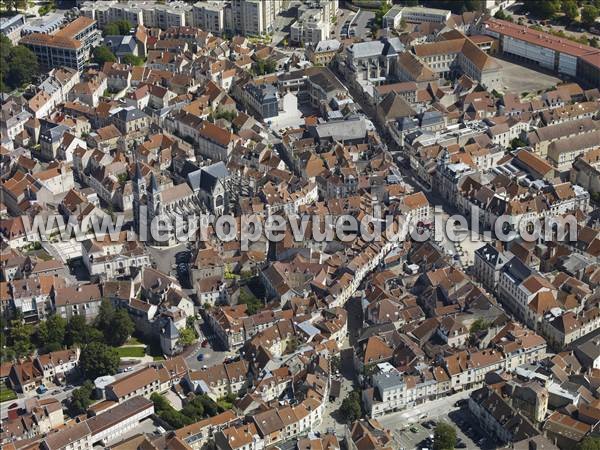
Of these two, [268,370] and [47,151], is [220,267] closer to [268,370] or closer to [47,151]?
[268,370]

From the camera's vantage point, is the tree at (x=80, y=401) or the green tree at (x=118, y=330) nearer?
the tree at (x=80, y=401)

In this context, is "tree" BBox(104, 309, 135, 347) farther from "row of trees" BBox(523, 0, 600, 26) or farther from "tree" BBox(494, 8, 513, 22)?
"row of trees" BBox(523, 0, 600, 26)

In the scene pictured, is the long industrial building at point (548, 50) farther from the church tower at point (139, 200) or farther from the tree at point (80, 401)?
the tree at point (80, 401)

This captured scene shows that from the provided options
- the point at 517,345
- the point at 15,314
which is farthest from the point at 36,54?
the point at 517,345

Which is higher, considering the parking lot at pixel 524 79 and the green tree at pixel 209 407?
the parking lot at pixel 524 79

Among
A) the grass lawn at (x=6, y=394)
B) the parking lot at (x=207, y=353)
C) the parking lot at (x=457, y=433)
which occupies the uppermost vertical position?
the parking lot at (x=207, y=353)

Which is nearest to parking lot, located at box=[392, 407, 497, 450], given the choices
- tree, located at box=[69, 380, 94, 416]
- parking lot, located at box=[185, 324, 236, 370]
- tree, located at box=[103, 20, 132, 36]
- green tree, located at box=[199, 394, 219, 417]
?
green tree, located at box=[199, 394, 219, 417]

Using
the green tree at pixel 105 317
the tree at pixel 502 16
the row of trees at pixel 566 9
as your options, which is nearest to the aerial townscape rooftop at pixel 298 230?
the green tree at pixel 105 317

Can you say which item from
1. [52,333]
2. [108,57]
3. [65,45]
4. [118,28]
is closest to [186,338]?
[52,333]
